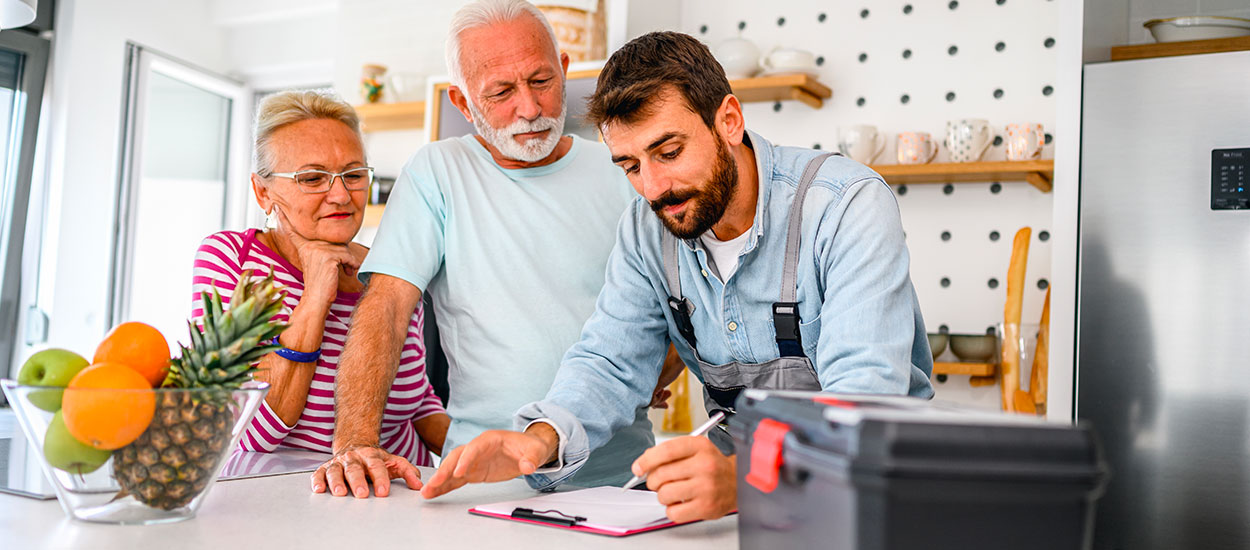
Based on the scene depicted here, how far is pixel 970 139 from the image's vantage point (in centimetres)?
279

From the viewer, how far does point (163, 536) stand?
0.88m

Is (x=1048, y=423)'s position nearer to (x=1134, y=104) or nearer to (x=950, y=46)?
(x=1134, y=104)

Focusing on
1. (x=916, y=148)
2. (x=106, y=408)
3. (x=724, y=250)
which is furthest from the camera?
(x=916, y=148)

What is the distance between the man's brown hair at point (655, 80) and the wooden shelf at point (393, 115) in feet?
7.82

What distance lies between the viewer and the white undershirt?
4.48 ft

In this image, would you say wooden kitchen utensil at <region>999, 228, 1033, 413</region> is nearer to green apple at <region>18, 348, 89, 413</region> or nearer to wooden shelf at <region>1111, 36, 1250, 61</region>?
wooden shelf at <region>1111, 36, 1250, 61</region>

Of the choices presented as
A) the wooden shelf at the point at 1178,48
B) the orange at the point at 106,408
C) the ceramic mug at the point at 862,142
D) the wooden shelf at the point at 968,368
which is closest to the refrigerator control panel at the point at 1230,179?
the wooden shelf at the point at 1178,48

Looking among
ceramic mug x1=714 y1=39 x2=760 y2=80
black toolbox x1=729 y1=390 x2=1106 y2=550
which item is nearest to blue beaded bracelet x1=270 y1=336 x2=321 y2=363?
black toolbox x1=729 y1=390 x2=1106 y2=550

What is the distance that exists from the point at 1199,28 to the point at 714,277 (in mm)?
1850

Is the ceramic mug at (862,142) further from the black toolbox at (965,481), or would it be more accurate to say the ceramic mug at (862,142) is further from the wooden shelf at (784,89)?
the black toolbox at (965,481)

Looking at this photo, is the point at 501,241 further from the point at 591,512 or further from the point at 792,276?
the point at 591,512

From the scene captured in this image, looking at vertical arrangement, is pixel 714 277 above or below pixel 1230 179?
below

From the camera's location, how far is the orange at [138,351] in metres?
0.92

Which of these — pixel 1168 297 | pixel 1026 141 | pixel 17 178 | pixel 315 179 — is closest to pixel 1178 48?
pixel 1026 141
